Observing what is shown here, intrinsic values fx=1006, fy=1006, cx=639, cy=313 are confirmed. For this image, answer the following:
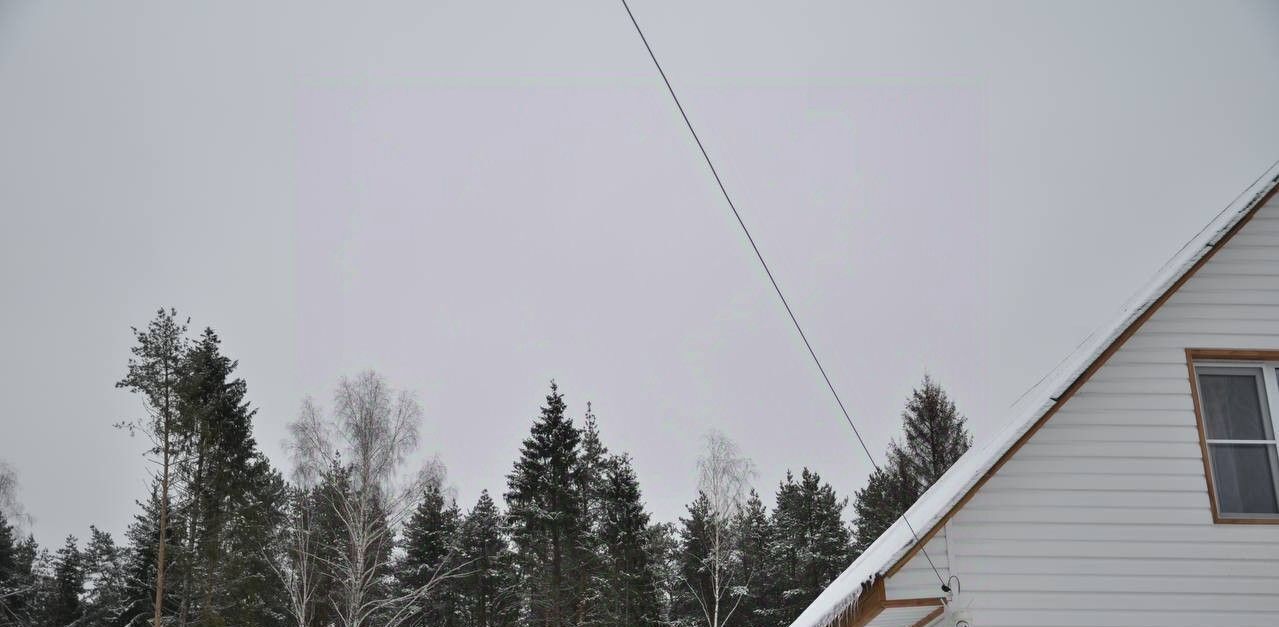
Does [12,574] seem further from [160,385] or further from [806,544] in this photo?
[806,544]

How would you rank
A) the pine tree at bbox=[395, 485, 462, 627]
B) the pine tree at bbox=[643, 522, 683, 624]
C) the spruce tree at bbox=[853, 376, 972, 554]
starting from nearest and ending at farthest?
the spruce tree at bbox=[853, 376, 972, 554]
the pine tree at bbox=[643, 522, 683, 624]
the pine tree at bbox=[395, 485, 462, 627]

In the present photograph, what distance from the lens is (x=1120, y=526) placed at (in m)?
7.02

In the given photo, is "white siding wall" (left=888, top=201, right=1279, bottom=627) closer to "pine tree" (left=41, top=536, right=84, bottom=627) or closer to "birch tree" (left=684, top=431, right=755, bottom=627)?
"birch tree" (left=684, top=431, right=755, bottom=627)

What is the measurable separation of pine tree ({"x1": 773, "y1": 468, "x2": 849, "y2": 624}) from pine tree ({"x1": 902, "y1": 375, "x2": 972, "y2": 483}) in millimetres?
5203

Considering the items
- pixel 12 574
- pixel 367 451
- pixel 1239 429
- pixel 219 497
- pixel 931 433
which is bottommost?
pixel 1239 429

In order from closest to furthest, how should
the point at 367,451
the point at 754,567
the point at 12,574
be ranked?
the point at 367,451, the point at 12,574, the point at 754,567

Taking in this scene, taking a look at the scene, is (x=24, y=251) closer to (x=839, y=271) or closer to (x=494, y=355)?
(x=494, y=355)

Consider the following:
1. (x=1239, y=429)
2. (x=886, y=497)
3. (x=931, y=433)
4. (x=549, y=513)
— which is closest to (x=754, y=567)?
(x=886, y=497)

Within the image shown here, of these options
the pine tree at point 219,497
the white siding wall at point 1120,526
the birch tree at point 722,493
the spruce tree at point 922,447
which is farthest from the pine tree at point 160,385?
the white siding wall at point 1120,526

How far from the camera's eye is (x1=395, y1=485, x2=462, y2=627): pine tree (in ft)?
134

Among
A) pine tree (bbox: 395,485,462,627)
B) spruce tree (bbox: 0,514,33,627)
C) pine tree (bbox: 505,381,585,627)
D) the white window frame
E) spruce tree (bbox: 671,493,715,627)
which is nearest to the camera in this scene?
the white window frame

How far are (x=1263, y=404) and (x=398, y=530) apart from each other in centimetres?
3059

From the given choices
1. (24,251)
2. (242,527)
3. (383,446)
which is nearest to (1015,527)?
(383,446)

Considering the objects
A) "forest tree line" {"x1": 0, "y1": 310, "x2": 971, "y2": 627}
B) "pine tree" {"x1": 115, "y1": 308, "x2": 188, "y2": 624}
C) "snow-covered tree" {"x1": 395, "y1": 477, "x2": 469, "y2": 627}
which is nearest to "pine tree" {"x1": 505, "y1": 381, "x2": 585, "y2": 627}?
"forest tree line" {"x1": 0, "y1": 310, "x2": 971, "y2": 627}
